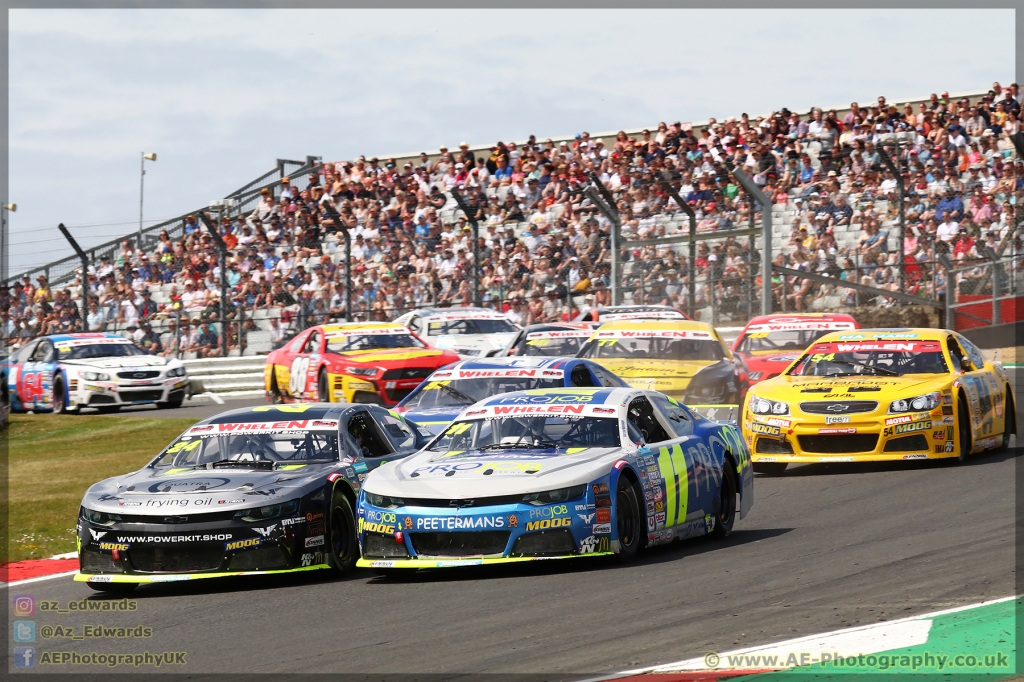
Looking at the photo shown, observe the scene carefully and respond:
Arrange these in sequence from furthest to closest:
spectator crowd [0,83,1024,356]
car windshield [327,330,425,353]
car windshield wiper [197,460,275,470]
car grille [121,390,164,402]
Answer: car grille [121,390,164,402], spectator crowd [0,83,1024,356], car windshield [327,330,425,353], car windshield wiper [197,460,275,470]

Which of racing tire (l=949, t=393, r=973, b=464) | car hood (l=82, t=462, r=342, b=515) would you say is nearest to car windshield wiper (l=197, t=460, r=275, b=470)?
car hood (l=82, t=462, r=342, b=515)

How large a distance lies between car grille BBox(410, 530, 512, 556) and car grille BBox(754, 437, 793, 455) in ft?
17.2

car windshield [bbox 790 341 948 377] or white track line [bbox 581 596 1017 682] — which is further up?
car windshield [bbox 790 341 948 377]

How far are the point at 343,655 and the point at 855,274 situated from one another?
17329 mm

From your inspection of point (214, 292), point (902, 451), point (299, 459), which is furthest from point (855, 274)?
point (299, 459)

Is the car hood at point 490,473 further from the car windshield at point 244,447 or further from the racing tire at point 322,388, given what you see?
the racing tire at point 322,388

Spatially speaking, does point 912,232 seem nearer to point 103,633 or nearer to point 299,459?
point 299,459

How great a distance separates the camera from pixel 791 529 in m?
9.84

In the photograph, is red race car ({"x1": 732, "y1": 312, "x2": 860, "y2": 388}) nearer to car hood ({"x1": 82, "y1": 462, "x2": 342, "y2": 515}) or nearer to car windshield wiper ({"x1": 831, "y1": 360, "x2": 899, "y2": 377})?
car windshield wiper ({"x1": 831, "y1": 360, "x2": 899, "y2": 377})

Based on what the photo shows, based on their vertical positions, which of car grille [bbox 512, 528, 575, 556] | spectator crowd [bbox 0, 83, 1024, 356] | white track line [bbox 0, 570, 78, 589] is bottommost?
white track line [bbox 0, 570, 78, 589]

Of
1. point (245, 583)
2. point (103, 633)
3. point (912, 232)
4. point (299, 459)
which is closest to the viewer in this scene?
point (103, 633)

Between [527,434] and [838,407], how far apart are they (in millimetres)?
4406

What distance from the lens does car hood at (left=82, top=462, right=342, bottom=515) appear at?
339 inches

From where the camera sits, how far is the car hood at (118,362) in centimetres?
2430
